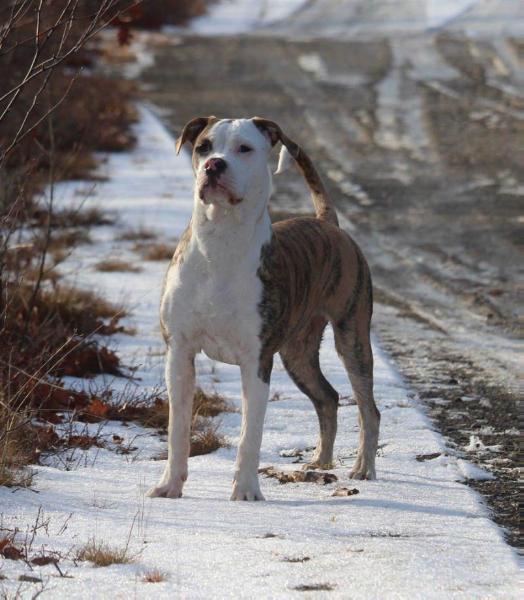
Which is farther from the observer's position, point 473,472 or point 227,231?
point 473,472

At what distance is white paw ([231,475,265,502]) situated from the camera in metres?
5.55

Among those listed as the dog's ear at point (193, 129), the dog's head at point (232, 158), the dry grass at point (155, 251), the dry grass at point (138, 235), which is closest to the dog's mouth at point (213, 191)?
the dog's head at point (232, 158)

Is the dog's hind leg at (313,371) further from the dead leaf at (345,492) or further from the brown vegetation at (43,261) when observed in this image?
the brown vegetation at (43,261)

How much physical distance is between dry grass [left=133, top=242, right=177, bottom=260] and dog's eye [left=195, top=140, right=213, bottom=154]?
5.61m

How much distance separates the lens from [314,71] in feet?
80.4

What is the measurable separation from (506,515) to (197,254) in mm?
1638

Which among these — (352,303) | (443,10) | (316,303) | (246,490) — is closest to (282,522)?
(246,490)

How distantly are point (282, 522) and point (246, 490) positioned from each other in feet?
1.60

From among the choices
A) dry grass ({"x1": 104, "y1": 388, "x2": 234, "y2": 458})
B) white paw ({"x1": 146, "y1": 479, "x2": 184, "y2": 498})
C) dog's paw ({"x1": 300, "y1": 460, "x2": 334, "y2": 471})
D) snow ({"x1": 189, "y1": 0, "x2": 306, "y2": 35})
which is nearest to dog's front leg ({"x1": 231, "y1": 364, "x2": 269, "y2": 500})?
white paw ({"x1": 146, "y1": 479, "x2": 184, "y2": 498})

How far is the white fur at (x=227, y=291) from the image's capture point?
18.2 feet

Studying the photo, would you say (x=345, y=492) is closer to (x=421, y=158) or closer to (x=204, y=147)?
(x=204, y=147)

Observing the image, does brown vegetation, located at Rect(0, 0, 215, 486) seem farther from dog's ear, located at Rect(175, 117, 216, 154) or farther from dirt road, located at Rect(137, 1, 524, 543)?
dirt road, located at Rect(137, 1, 524, 543)

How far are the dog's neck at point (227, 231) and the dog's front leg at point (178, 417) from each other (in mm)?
436

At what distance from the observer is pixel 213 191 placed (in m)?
5.47
